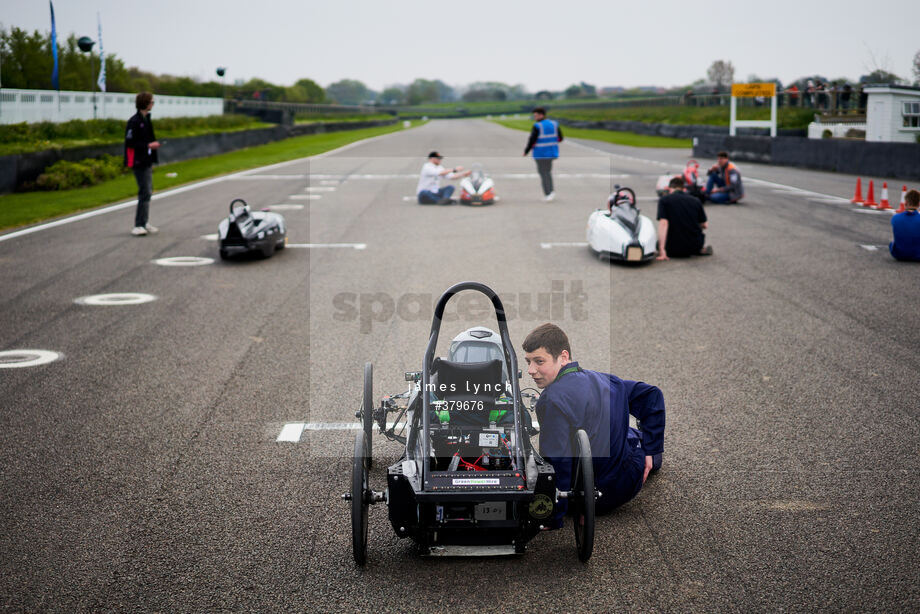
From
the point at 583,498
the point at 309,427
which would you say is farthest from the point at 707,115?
the point at 583,498

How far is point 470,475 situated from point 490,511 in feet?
0.68

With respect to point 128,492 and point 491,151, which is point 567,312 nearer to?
point 128,492

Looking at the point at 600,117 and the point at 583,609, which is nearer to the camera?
the point at 583,609

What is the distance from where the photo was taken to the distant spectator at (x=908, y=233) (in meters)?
12.2

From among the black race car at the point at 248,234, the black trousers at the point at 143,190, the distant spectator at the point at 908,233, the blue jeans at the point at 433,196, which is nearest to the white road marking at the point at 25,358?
the black race car at the point at 248,234

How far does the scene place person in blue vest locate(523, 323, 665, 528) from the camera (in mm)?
4711

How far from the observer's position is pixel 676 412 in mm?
6668

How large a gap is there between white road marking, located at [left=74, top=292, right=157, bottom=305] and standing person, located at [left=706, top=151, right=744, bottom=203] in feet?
43.0

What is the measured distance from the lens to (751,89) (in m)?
36.8

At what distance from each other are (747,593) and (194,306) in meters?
7.72

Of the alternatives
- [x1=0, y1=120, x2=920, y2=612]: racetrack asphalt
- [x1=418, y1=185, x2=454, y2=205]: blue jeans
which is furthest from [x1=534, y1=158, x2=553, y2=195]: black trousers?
[x1=0, y1=120, x2=920, y2=612]: racetrack asphalt

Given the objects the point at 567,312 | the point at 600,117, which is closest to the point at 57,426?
the point at 567,312

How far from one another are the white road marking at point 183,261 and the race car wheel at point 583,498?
945cm

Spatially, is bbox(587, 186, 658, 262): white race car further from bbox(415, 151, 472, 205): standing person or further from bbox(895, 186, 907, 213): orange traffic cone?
bbox(415, 151, 472, 205): standing person
